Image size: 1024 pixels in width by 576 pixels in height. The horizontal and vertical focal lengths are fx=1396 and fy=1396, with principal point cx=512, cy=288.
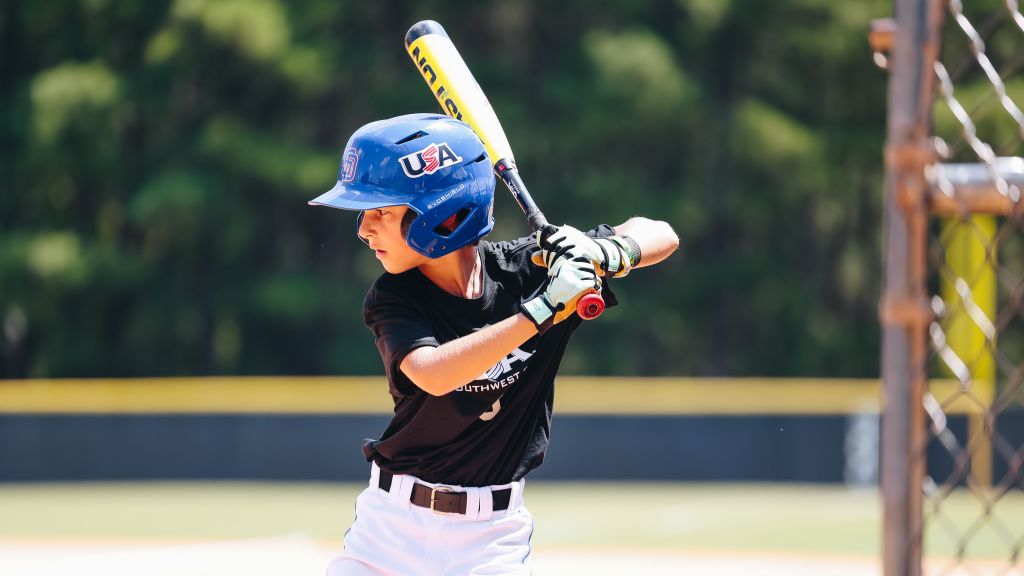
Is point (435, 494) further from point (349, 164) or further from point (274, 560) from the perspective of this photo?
point (274, 560)

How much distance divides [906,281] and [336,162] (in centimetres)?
1858

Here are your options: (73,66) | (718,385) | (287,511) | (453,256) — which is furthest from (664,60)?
(453,256)

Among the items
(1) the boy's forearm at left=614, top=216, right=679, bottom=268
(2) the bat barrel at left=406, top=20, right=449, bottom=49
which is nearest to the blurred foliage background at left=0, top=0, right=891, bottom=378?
(2) the bat barrel at left=406, top=20, right=449, bottom=49

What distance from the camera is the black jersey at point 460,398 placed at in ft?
11.0

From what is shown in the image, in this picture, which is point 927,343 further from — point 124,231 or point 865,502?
point 124,231

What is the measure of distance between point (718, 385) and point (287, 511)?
15.6ft

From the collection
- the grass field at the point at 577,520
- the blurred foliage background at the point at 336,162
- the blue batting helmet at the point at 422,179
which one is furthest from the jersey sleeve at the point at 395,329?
the blurred foliage background at the point at 336,162

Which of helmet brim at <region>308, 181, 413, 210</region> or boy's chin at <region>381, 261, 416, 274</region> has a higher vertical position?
helmet brim at <region>308, 181, 413, 210</region>

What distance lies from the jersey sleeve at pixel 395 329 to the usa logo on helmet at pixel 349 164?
0.87 feet

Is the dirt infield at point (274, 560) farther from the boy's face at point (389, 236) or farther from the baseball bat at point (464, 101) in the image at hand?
the boy's face at point (389, 236)

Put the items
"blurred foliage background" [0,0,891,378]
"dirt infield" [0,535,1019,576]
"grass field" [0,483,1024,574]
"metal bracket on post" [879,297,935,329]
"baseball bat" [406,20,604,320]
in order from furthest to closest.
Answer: "blurred foliage background" [0,0,891,378] → "grass field" [0,483,1024,574] → "dirt infield" [0,535,1019,576] → "baseball bat" [406,20,604,320] → "metal bracket on post" [879,297,935,329]

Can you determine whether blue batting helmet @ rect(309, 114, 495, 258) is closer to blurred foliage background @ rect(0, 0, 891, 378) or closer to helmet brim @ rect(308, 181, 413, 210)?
helmet brim @ rect(308, 181, 413, 210)

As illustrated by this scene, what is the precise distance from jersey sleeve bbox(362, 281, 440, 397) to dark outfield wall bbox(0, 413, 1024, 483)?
1036 centimetres

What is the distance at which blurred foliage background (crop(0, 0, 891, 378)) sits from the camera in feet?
66.4
